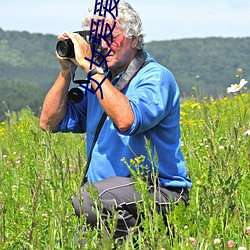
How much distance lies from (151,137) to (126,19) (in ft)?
2.05

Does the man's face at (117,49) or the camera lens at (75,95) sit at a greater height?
the man's face at (117,49)

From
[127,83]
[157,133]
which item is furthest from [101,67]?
[157,133]

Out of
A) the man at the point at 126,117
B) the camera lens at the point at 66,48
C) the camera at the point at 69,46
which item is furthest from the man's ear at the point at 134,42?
the camera lens at the point at 66,48

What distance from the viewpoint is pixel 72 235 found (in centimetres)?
322

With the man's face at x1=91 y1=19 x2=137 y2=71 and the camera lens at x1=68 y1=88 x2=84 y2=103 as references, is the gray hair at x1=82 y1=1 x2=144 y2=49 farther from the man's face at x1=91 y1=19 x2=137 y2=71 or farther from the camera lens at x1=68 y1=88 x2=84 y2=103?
the camera lens at x1=68 y1=88 x2=84 y2=103

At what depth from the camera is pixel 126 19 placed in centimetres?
366

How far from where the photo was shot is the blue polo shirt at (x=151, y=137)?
11.3ft

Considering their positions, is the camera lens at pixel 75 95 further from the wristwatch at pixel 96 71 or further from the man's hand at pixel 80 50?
the wristwatch at pixel 96 71

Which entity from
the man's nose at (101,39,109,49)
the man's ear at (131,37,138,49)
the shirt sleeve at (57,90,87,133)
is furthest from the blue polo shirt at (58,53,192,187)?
the shirt sleeve at (57,90,87,133)

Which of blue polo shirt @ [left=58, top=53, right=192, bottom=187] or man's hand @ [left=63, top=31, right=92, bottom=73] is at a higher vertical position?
man's hand @ [left=63, top=31, right=92, bottom=73]

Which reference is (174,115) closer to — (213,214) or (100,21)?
(100,21)

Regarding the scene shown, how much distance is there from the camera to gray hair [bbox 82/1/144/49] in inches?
143

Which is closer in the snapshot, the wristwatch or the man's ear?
the wristwatch

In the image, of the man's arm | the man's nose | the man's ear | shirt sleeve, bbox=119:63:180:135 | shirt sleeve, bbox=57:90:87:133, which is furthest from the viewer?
shirt sleeve, bbox=57:90:87:133
